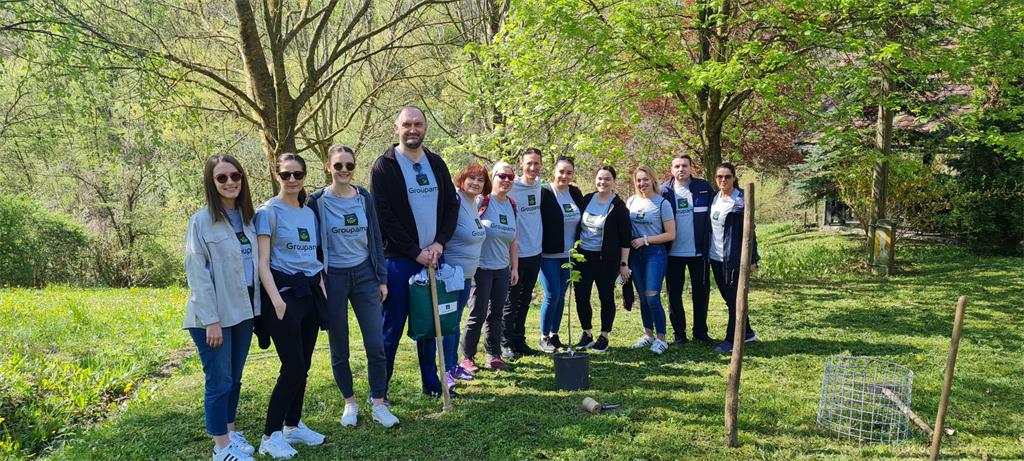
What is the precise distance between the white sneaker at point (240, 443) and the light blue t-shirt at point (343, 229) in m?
1.14

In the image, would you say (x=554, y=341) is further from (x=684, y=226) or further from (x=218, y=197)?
(x=218, y=197)

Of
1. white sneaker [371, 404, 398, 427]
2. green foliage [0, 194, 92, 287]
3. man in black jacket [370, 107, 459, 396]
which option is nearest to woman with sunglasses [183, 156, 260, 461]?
white sneaker [371, 404, 398, 427]

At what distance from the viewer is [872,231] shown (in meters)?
11.7

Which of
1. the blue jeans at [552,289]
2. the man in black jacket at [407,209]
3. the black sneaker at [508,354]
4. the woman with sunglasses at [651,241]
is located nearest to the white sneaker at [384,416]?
the man in black jacket at [407,209]

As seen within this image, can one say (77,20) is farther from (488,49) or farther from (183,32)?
(183,32)

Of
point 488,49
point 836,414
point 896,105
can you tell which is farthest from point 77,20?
point 896,105

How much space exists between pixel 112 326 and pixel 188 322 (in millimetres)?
5943

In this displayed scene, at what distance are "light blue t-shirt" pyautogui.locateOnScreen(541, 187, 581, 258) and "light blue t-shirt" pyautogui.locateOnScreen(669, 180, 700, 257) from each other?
3.24ft

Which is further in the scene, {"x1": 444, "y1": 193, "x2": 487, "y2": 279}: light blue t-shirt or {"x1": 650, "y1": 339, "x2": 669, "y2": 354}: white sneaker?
{"x1": 650, "y1": 339, "x2": 669, "y2": 354}: white sneaker

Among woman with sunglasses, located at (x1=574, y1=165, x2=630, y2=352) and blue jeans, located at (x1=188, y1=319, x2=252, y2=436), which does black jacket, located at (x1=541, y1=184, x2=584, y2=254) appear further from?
blue jeans, located at (x1=188, y1=319, x2=252, y2=436)

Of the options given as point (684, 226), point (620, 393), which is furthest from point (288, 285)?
point (684, 226)

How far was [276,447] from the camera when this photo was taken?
3.69 m

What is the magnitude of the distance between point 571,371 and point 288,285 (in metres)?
2.25

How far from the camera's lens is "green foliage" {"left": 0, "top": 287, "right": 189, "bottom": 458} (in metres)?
4.71
